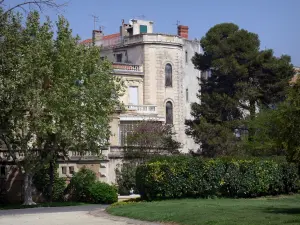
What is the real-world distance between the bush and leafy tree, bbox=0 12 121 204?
2574 millimetres

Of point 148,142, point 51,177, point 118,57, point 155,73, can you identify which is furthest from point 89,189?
point 118,57

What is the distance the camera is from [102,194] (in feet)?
140

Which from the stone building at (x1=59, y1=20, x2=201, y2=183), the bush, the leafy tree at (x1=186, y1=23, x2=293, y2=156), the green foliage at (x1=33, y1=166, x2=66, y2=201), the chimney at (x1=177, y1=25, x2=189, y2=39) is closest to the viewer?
the bush

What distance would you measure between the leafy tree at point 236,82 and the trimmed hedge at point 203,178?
26358mm

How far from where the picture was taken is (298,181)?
3903 centimetres

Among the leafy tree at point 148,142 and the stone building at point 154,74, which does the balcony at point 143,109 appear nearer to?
the stone building at point 154,74

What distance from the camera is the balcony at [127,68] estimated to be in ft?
236

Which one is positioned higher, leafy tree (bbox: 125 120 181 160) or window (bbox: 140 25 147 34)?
window (bbox: 140 25 147 34)

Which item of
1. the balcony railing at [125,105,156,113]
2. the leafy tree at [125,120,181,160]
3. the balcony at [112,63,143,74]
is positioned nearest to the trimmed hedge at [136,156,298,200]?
the leafy tree at [125,120,181,160]

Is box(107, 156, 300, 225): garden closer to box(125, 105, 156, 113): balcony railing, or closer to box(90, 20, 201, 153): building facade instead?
box(125, 105, 156, 113): balcony railing

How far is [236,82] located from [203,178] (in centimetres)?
3382

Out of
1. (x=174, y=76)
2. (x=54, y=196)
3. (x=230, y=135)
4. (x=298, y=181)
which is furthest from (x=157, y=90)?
(x=298, y=181)

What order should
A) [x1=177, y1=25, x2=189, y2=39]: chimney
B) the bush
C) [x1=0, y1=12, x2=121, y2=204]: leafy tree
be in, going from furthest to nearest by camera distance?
[x1=177, y1=25, x2=189, y2=39]: chimney → the bush → [x1=0, y1=12, x2=121, y2=204]: leafy tree

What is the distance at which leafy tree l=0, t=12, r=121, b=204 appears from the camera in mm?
38875
